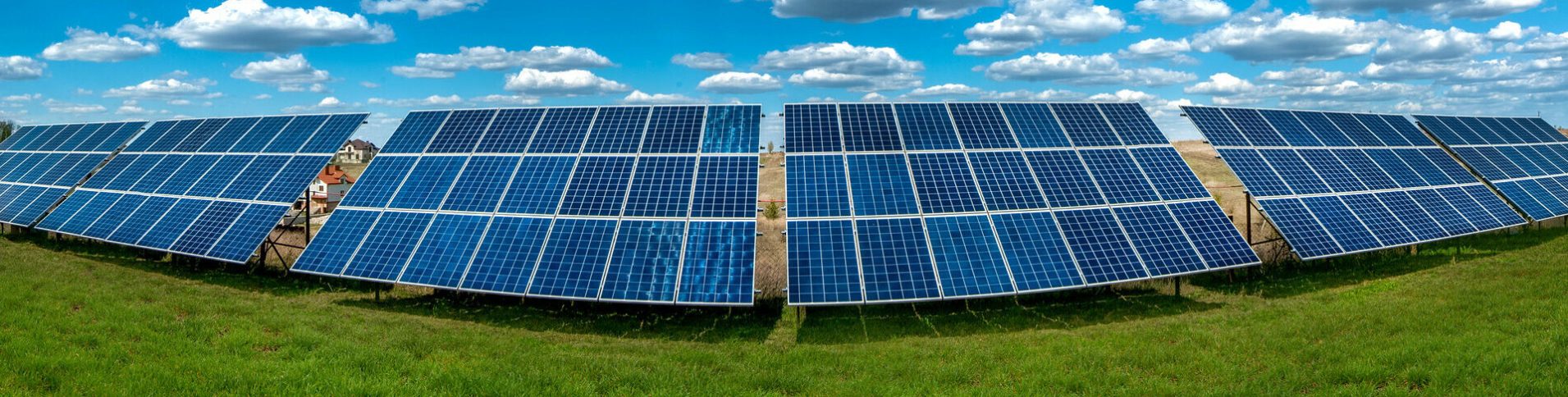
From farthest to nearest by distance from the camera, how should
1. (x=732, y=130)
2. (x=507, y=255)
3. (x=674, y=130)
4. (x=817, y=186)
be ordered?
(x=674, y=130) → (x=732, y=130) → (x=817, y=186) → (x=507, y=255)

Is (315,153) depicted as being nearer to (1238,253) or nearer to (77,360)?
(77,360)

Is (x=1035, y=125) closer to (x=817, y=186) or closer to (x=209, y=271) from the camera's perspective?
(x=817, y=186)

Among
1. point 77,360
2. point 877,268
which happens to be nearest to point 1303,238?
point 877,268

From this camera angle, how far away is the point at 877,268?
54.2 ft

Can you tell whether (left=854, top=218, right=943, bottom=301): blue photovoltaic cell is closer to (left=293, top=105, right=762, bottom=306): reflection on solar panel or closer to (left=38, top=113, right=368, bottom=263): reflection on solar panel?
(left=293, top=105, right=762, bottom=306): reflection on solar panel

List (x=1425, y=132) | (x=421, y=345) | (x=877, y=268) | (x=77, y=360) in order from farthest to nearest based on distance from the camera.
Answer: (x=1425, y=132) < (x=877, y=268) < (x=421, y=345) < (x=77, y=360)

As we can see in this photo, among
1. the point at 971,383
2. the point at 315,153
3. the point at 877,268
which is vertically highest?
the point at 315,153

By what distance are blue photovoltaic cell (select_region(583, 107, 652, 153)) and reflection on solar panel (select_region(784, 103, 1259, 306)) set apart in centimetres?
417

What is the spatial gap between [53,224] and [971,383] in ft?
106

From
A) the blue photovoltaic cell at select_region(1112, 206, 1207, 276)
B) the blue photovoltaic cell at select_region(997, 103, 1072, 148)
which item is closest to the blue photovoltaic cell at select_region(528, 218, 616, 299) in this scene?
the blue photovoltaic cell at select_region(997, 103, 1072, 148)

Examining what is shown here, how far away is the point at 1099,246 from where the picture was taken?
18266 mm

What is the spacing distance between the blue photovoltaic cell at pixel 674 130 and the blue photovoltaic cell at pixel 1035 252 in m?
8.11

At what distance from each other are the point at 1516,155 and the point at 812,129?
3298cm

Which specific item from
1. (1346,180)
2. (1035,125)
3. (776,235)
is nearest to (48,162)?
(776,235)
